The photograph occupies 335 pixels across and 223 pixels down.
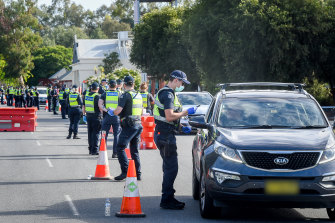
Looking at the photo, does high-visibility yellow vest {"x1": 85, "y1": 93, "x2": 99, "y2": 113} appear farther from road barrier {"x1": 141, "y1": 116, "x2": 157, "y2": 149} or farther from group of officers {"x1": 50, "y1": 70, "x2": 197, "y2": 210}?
road barrier {"x1": 141, "y1": 116, "x2": 157, "y2": 149}

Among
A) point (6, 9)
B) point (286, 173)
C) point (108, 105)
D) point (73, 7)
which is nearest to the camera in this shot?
point (286, 173)

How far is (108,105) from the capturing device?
1681cm

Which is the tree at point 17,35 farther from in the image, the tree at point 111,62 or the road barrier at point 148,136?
the road barrier at point 148,136

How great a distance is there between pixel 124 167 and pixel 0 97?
218 feet

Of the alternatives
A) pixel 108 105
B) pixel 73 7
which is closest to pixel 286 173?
pixel 108 105

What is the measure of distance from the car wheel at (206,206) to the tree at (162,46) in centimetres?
4842

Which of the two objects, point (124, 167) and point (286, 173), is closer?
point (286, 173)

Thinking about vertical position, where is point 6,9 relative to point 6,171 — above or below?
above

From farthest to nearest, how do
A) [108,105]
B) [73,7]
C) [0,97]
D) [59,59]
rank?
[73,7] → [59,59] → [0,97] → [108,105]

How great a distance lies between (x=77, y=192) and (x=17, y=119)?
18.5m

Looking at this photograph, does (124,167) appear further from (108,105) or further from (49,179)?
(108,105)

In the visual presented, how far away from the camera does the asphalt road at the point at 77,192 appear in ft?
29.8

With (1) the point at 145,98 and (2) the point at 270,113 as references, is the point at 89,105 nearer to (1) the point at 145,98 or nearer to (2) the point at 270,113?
(1) the point at 145,98

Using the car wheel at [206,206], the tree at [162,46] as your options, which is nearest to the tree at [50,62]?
the tree at [162,46]
